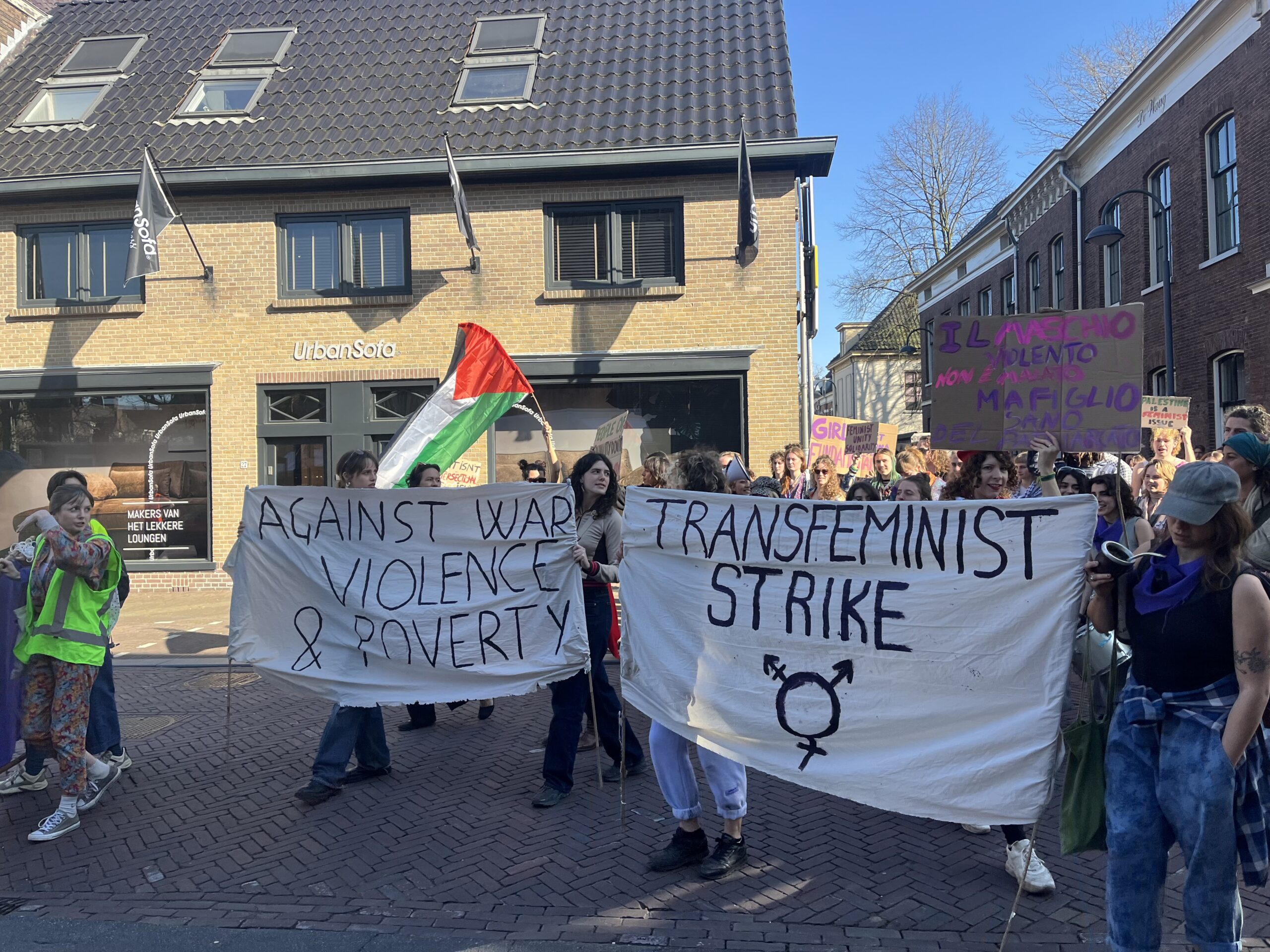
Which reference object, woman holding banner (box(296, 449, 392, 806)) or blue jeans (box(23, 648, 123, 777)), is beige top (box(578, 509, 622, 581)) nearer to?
woman holding banner (box(296, 449, 392, 806))

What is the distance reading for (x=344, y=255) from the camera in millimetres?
14250

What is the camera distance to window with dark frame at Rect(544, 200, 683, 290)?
13852 millimetres

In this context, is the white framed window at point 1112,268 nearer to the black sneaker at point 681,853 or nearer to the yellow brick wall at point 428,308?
the yellow brick wall at point 428,308

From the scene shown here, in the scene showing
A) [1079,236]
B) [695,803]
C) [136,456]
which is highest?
[1079,236]

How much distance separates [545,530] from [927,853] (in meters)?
2.50

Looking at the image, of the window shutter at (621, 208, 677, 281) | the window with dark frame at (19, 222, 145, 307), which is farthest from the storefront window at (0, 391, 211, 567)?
the window shutter at (621, 208, 677, 281)

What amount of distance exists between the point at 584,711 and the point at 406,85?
13.1 metres

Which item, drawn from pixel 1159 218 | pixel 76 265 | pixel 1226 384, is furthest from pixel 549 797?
pixel 1159 218

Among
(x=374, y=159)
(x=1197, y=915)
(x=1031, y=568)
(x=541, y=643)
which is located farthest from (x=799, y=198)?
(x=1197, y=915)

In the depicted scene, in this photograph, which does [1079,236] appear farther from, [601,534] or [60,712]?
[60,712]

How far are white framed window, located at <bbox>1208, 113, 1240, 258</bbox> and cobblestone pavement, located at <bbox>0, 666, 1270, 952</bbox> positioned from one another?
15.2 metres

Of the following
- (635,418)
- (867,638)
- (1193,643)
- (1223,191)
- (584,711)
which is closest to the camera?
(1193,643)

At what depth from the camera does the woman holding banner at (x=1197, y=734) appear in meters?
2.68

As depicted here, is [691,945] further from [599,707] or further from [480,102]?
[480,102]
